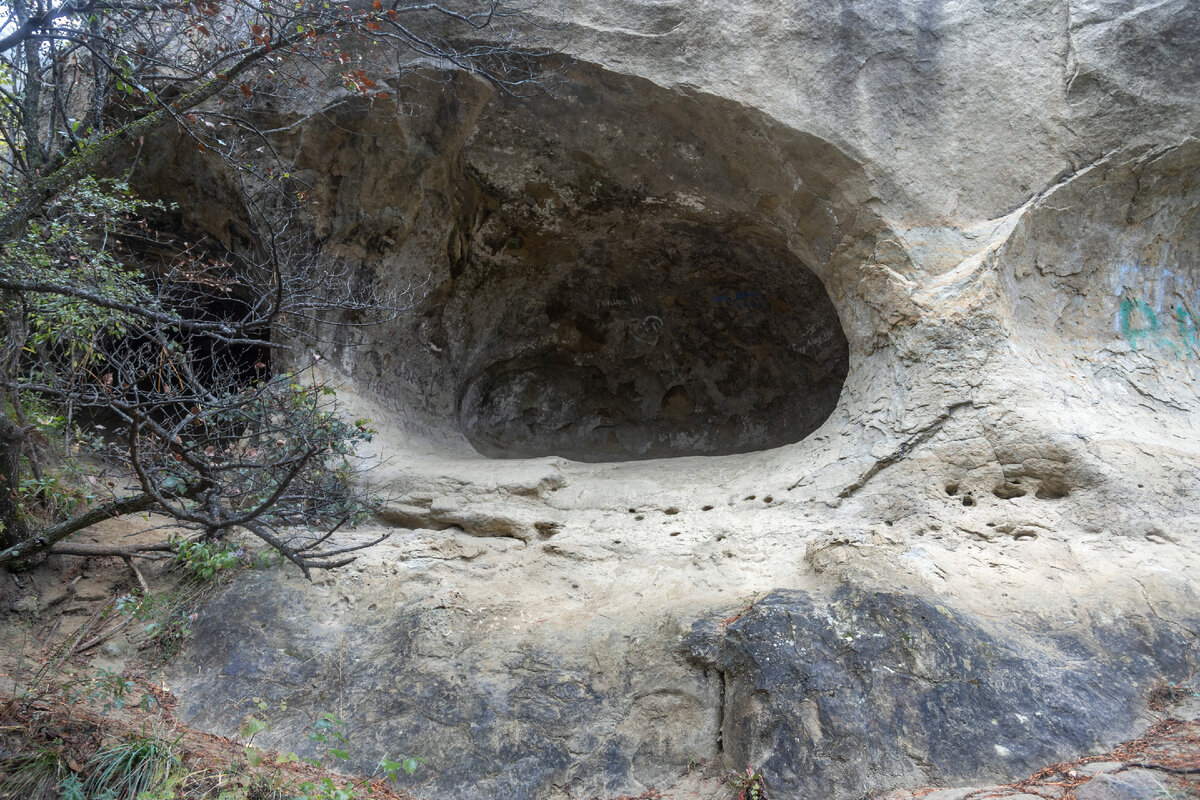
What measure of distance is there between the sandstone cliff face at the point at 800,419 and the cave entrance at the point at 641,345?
0.05m

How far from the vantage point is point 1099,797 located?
9.47ft

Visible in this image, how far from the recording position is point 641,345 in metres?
7.27

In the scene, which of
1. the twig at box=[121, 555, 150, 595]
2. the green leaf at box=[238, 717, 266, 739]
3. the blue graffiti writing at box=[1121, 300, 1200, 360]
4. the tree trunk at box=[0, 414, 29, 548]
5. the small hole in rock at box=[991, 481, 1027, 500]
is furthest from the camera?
the blue graffiti writing at box=[1121, 300, 1200, 360]

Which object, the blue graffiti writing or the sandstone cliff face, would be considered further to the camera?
the blue graffiti writing

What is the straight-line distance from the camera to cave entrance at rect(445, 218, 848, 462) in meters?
6.55

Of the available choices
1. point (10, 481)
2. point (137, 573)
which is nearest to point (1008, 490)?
point (137, 573)

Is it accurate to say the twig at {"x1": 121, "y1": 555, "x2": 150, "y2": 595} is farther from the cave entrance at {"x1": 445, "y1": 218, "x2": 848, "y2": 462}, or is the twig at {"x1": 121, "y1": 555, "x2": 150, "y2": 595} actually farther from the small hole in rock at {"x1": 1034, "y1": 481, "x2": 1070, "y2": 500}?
the small hole in rock at {"x1": 1034, "y1": 481, "x2": 1070, "y2": 500}

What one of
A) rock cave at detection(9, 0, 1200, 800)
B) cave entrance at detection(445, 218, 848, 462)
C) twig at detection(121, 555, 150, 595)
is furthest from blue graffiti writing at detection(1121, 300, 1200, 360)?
twig at detection(121, 555, 150, 595)

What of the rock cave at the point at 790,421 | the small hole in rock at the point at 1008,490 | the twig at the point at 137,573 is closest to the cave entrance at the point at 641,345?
the rock cave at the point at 790,421

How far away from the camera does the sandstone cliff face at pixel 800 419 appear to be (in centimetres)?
370

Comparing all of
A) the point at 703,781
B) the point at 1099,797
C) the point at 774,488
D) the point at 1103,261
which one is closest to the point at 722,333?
the point at 774,488

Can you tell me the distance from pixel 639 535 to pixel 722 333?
2642 millimetres

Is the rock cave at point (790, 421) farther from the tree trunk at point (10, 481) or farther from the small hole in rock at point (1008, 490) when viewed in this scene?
the tree trunk at point (10, 481)

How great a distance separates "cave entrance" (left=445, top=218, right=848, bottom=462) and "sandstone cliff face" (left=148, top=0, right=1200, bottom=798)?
0.16 ft
